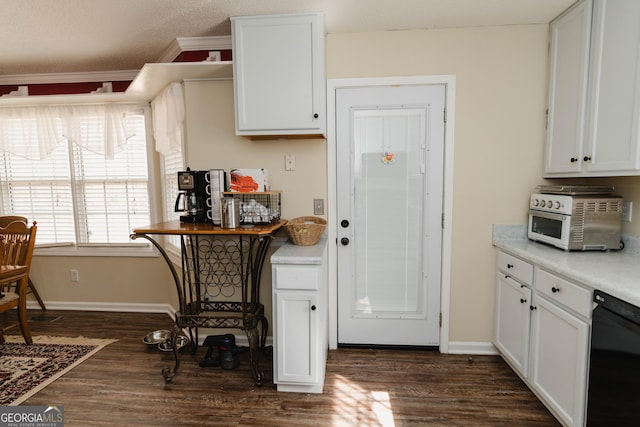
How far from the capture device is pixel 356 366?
8.09 feet

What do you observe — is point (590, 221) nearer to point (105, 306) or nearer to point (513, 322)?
point (513, 322)

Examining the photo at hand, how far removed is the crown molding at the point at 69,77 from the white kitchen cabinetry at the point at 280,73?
1.77m

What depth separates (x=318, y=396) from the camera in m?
2.13

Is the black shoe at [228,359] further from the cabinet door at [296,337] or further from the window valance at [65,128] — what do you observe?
the window valance at [65,128]

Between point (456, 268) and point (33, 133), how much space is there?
4371mm

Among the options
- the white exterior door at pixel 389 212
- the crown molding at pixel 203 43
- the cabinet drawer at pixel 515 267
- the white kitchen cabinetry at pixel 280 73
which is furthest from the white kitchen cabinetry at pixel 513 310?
the crown molding at pixel 203 43

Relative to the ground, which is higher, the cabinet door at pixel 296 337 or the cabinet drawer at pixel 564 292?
the cabinet drawer at pixel 564 292

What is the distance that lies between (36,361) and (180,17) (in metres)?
2.77

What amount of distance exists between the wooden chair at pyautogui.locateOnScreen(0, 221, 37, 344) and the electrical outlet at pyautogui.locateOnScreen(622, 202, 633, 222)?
Result: 14.4 ft

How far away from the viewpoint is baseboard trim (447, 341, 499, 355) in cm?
261

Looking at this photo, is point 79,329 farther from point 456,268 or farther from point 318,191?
point 456,268

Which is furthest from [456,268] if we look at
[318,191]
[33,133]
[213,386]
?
[33,133]

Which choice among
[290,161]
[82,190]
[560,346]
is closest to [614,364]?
[560,346]

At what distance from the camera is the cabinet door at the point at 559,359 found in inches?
62.6
